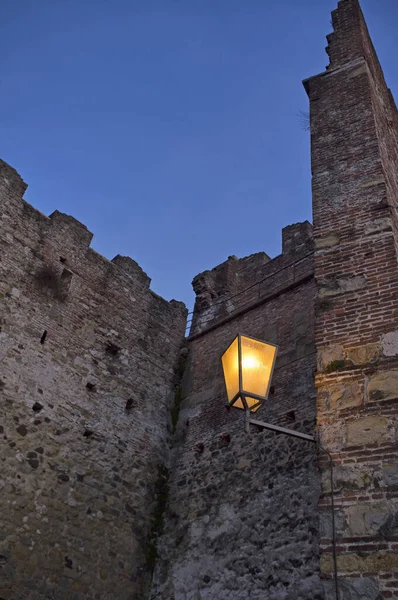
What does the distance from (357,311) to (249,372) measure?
102 cm

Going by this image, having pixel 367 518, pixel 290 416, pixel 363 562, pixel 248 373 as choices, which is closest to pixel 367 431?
pixel 367 518

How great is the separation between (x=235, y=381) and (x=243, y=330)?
6.67 m

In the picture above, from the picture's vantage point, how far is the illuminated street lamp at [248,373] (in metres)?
4.68

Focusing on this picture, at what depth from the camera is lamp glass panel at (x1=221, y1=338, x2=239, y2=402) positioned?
4789mm

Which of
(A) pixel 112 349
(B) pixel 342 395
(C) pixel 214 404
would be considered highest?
(A) pixel 112 349

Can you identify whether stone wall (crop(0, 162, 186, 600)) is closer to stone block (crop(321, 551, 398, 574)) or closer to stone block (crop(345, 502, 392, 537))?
stone block (crop(321, 551, 398, 574))

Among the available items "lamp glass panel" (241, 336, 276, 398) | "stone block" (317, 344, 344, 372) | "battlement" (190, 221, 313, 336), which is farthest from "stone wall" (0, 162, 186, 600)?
"stone block" (317, 344, 344, 372)

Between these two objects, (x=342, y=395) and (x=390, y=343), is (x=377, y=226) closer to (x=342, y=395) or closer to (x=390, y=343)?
(x=390, y=343)

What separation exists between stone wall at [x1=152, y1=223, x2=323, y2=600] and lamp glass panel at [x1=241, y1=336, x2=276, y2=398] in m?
3.74

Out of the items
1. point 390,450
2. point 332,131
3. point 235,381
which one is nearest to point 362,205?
point 332,131

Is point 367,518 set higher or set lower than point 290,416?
lower

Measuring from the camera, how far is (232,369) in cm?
492

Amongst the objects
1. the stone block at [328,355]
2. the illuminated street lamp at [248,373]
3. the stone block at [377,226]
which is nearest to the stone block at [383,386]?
the stone block at [328,355]

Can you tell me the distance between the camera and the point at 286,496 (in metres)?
8.34
